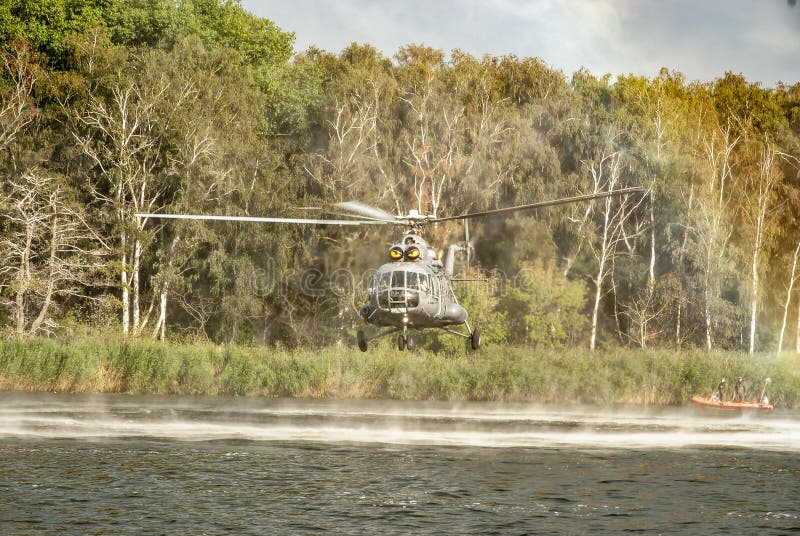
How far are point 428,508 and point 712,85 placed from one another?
51.6 meters

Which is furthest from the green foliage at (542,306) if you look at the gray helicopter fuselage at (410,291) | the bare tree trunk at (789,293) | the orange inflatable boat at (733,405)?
the gray helicopter fuselage at (410,291)

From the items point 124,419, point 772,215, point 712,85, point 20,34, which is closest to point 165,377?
point 124,419

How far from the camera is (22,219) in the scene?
54625mm

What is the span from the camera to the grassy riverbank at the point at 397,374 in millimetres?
48500

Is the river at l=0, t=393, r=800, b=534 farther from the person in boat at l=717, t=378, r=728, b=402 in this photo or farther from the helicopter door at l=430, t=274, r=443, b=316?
the helicopter door at l=430, t=274, r=443, b=316

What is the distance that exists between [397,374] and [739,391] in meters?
14.9

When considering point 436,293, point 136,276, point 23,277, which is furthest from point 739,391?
point 23,277

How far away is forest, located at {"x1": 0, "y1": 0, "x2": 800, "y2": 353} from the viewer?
5972 centimetres

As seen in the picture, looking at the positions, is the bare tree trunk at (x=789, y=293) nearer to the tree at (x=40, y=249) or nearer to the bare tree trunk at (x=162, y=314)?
the bare tree trunk at (x=162, y=314)

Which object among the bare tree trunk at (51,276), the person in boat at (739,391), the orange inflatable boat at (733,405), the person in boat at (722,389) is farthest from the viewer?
the bare tree trunk at (51,276)

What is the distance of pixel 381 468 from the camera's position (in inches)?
1316

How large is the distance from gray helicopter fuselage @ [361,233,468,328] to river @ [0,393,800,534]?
4688mm

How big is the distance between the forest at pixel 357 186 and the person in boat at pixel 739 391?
42.7 ft

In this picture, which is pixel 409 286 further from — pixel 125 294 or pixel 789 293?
pixel 789 293
